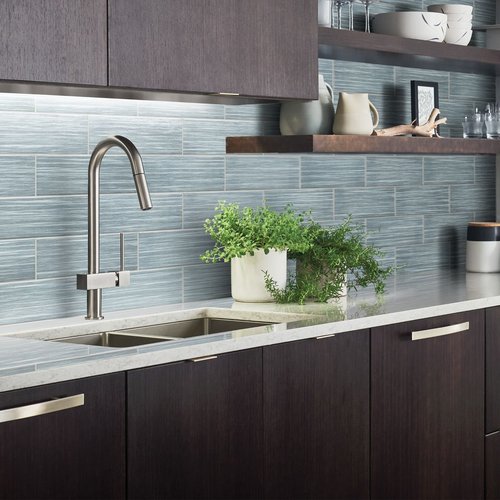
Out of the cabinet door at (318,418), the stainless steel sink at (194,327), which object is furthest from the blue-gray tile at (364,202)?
the cabinet door at (318,418)

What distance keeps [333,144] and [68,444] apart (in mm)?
1572

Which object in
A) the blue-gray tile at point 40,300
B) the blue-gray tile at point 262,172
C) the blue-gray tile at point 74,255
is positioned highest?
the blue-gray tile at point 262,172

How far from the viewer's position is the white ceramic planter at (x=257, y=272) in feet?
10.9

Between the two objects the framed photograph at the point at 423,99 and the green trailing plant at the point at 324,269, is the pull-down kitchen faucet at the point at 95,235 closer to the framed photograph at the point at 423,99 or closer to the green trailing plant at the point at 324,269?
the green trailing plant at the point at 324,269

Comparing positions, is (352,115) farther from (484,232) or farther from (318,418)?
(318,418)

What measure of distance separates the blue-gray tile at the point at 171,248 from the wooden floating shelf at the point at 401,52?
0.74 m

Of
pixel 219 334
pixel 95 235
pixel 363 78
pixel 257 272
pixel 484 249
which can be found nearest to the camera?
pixel 219 334

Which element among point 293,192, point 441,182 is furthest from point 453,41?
point 293,192

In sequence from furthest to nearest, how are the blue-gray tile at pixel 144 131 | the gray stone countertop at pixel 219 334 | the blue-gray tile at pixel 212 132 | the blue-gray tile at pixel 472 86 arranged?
the blue-gray tile at pixel 472 86 → the blue-gray tile at pixel 212 132 → the blue-gray tile at pixel 144 131 → the gray stone countertop at pixel 219 334

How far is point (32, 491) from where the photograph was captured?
2.18m

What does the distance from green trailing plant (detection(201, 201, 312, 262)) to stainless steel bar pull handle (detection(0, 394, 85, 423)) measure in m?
1.10

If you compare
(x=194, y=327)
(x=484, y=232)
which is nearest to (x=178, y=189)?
(x=194, y=327)

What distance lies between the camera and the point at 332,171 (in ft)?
13.0

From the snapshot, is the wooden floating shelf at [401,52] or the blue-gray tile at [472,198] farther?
the blue-gray tile at [472,198]
